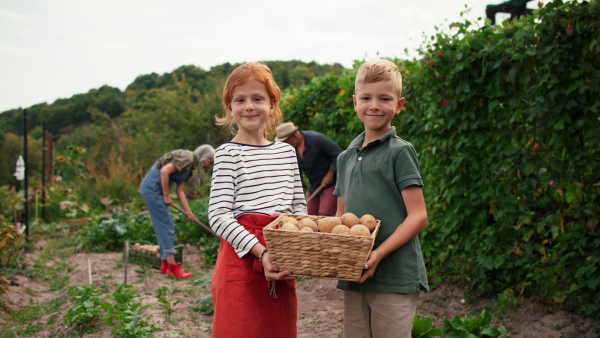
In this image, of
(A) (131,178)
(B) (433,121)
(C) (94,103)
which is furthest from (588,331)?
(C) (94,103)

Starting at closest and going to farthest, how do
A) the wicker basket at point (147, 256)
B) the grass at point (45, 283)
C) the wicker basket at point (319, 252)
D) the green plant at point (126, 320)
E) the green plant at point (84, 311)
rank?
the wicker basket at point (319, 252) < the green plant at point (126, 320) < the green plant at point (84, 311) < the grass at point (45, 283) < the wicker basket at point (147, 256)

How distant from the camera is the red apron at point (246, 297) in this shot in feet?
6.55

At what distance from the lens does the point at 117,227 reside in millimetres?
8195

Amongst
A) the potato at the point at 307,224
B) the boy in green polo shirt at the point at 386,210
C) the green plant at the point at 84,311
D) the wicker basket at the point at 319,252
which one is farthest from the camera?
the green plant at the point at 84,311

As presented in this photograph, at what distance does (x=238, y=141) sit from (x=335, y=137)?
511 cm

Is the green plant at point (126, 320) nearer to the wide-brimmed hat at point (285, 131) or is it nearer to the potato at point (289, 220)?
the potato at point (289, 220)

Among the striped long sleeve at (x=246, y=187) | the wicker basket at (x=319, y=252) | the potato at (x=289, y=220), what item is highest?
the striped long sleeve at (x=246, y=187)

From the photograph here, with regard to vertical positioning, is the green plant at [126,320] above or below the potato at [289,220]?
below

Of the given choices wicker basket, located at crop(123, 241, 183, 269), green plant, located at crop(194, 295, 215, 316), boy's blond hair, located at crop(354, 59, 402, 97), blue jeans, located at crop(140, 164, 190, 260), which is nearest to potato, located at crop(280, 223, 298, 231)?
boy's blond hair, located at crop(354, 59, 402, 97)

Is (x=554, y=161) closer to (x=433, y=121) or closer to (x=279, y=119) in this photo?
(x=433, y=121)

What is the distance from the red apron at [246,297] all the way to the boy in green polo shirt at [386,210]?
0.31 meters

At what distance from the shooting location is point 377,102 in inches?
79.8

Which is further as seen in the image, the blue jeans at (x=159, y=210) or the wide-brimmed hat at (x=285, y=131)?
the blue jeans at (x=159, y=210)

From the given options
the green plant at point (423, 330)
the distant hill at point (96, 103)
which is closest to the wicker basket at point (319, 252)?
the green plant at point (423, 330)
